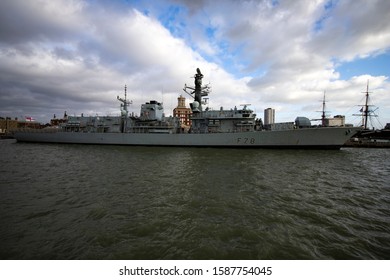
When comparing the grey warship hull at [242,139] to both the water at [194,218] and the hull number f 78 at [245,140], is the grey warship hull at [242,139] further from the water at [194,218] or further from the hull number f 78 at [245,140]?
the water at [194,218]

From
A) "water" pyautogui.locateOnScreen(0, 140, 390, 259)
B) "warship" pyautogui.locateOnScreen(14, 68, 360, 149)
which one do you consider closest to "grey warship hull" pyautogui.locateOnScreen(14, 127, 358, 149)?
"warship" pyautogui.locateOnScreen(14, 68, 360, 149)

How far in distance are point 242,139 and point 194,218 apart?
2306 centimetres

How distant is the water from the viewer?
466 cm

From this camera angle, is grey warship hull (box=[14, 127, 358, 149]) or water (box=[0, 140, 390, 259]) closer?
water (box=[0, 140, 390, 259])

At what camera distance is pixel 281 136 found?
26.4m

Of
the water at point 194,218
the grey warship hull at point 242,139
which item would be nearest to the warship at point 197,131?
the grey warship hull at point 242,139

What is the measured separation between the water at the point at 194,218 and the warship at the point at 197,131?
15573 mm

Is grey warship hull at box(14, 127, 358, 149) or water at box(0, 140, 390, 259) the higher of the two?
grey warship hull at box(14, 127, 358, 149)

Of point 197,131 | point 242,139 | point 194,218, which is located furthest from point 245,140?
point 194,218

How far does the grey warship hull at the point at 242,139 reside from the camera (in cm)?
2553

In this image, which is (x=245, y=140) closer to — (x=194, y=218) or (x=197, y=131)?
(x=197, y=131)

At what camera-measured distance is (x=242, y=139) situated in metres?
28.0

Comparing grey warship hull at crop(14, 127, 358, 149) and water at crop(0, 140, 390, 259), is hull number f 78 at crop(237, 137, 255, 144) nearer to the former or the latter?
grey warship hull at crop(14, 127, 358, 149)
